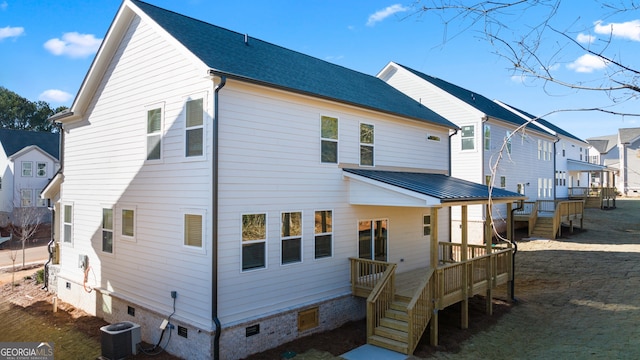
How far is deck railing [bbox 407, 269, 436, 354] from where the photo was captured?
364 inches

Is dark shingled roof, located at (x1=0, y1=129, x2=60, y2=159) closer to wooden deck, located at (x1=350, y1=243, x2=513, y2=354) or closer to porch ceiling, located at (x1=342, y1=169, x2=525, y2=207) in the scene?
porch ceiling, located at (x1=342, y1=169, x2=525, y2=207)

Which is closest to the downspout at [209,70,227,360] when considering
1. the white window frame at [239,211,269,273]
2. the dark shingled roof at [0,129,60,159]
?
the white window frame at [239,211,269,273]

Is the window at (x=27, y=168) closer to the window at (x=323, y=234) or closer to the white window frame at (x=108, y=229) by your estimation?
the white window frame at (x=108, y=229)

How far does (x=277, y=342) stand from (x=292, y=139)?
16.2 feet

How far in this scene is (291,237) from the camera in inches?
399

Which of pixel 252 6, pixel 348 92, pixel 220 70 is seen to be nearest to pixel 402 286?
pixel 348 92

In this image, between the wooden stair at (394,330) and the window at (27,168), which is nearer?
the wooden stair at (394,330)

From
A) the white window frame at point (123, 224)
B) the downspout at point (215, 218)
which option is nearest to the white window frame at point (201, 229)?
the downspout at point (215, 218)

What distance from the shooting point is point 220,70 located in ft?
28.2

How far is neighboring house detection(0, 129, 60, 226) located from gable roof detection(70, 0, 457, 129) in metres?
28.2

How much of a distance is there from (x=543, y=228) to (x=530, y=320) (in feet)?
45.2

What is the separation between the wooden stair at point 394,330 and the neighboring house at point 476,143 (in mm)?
12329

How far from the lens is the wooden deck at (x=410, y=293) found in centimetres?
951

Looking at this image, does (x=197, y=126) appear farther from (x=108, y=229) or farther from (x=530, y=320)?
(x=530, y=320)
